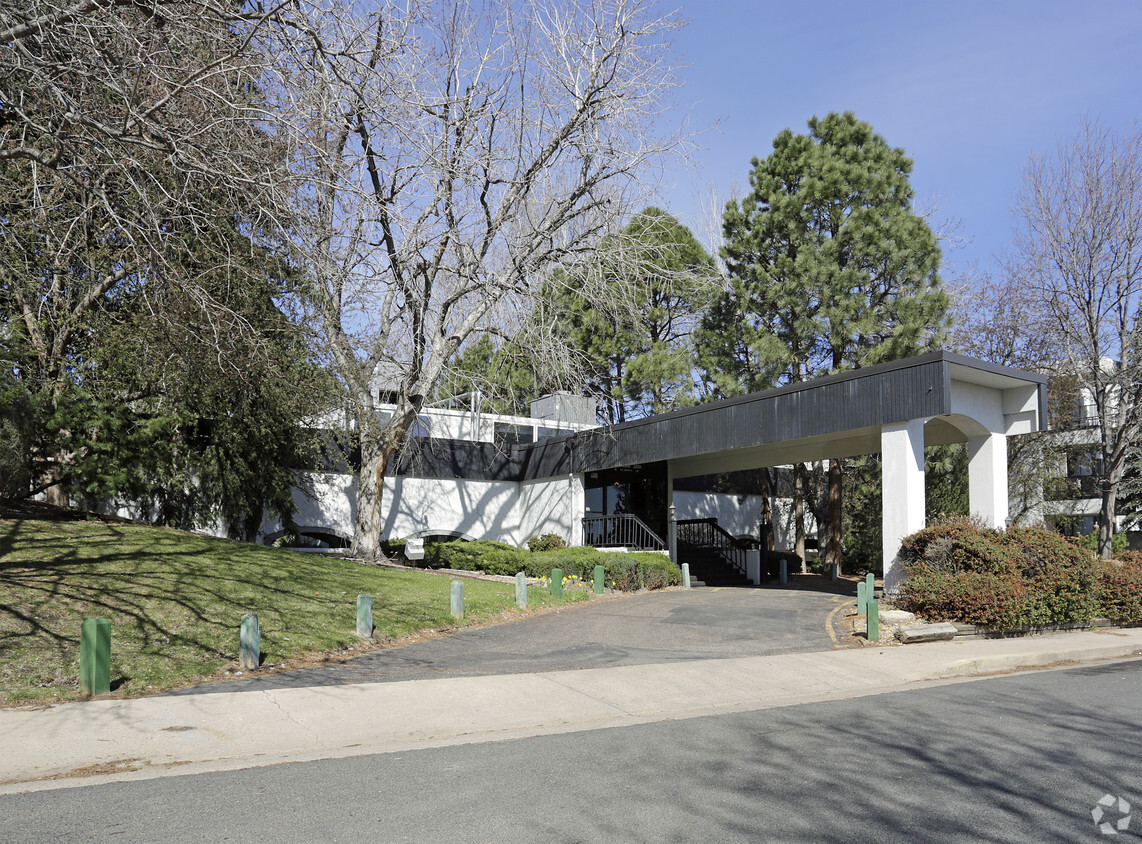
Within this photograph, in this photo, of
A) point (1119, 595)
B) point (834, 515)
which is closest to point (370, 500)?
point (834, 515)

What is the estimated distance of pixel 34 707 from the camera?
786 centimetres

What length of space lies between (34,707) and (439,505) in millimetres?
20878

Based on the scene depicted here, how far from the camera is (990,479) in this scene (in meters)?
18.5

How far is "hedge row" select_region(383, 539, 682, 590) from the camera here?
68.8ft

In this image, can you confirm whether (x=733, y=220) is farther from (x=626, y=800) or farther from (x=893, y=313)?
(x=626, y=800)

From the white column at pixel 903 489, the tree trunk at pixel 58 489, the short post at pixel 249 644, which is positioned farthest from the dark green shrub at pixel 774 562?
the short post at pixel 249 644

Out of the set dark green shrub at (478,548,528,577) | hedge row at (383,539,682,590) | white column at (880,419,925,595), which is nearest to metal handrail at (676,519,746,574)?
hedge row at (383,539,682,590)

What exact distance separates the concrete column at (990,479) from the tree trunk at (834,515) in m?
10.6

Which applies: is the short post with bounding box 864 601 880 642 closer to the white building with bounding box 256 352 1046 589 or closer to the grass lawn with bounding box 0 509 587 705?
the white building with bounding box 256 352 1046 589

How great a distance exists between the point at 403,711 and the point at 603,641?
5.33 meters

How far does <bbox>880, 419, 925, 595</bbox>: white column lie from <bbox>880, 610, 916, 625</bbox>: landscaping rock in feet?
5.86

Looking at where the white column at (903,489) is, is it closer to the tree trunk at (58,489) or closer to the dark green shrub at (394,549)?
the dark green shrub at (394,549)

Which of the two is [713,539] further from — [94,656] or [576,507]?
[94,656]

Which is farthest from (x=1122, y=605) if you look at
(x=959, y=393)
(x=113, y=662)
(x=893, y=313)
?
(x=113, y=662)
